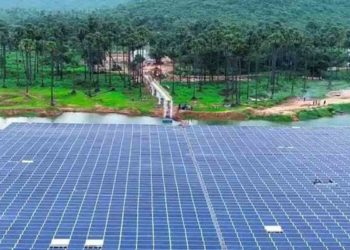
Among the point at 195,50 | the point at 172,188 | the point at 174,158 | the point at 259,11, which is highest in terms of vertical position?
the point at 259,11

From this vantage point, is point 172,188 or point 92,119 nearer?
point 172,188

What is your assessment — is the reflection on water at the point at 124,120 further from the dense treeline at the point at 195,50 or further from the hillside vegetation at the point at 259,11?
the hillside vegetation at the point at 259,11

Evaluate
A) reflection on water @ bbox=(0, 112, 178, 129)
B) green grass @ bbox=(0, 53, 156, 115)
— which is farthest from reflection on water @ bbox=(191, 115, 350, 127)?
green grass @ bbox=(0, 53, 156, 115)

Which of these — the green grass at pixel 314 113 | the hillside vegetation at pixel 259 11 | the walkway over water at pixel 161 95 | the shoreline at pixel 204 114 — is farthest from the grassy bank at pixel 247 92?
the hillside vegetation at pixel 259 11

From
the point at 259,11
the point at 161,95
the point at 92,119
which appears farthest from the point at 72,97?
the point at 259,11

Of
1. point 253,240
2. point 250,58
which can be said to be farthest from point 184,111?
point 253,240

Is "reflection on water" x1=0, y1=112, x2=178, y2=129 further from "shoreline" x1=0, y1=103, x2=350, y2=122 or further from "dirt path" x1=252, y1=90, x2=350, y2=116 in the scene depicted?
"dirt path" x1=252, y1=90, x2=350, y2=116

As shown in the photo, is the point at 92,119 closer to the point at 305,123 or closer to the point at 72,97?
the point at 72,97

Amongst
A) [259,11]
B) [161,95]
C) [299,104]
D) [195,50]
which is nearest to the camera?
[161,95]

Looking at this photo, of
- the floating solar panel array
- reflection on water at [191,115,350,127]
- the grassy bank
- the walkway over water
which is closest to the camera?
the floating solar panel array
